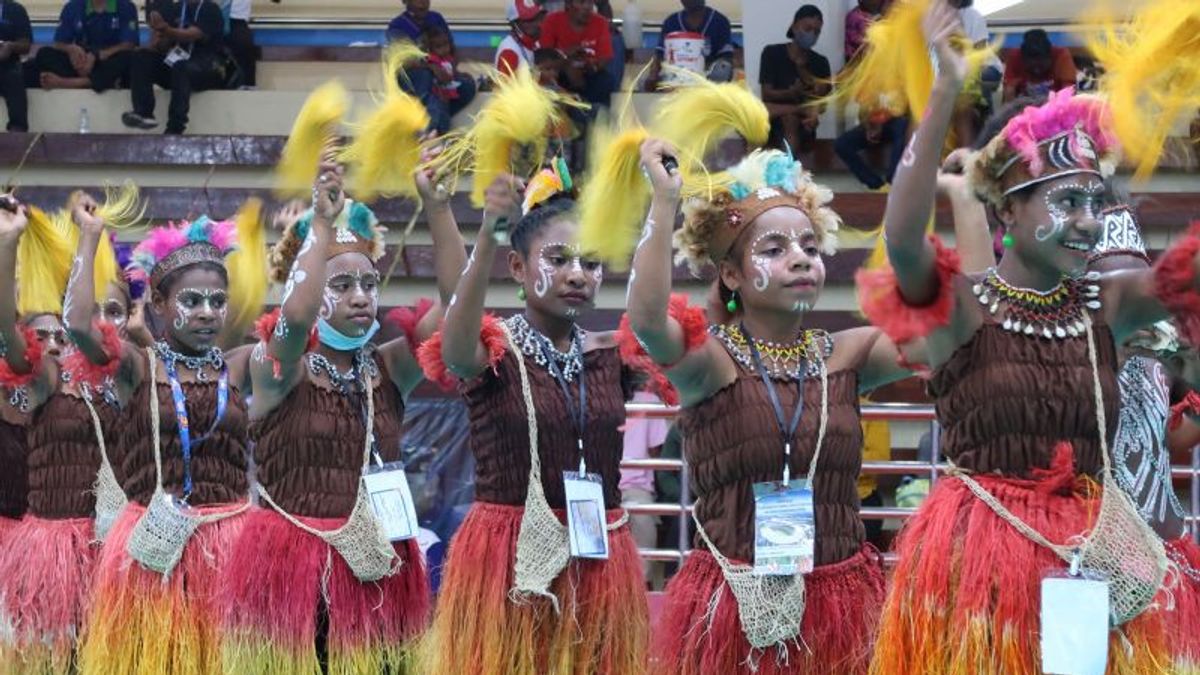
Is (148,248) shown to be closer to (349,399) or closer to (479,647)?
(349,399)

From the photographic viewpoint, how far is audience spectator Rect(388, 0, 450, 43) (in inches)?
444

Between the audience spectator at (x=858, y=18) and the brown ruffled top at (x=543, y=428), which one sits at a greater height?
the audience spectator at (x=858, y=18)

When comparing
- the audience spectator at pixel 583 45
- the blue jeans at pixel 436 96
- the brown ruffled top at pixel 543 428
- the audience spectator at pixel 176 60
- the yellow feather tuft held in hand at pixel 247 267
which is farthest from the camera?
the audience spectator at pixel 176 60

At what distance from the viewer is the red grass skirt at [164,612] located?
593 centimetres

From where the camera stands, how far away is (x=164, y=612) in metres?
5.98

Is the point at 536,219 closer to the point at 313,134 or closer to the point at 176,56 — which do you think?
the point at 313,134

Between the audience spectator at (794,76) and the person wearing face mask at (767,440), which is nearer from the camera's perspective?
the person wearing face mask at (767,440)

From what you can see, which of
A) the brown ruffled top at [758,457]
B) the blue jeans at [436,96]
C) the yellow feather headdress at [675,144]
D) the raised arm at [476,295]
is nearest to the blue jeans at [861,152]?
the blue jeans at [436,96]

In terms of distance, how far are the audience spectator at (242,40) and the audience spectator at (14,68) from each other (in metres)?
1.24

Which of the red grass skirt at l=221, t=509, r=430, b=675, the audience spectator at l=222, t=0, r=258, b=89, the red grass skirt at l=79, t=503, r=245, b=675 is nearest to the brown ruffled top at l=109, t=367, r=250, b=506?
the red grass skirt at l=79, t=503, r=245, b=675

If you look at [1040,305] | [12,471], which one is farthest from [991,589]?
[12,471]

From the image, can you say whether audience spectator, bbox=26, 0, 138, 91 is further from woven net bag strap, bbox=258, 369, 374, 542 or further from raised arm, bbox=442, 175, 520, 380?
raised arm, bbox=442, 175, 520, 380

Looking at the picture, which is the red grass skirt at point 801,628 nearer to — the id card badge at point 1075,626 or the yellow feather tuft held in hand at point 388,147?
the id card badge at point 1075,626

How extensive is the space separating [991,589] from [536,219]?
6.46 ft
